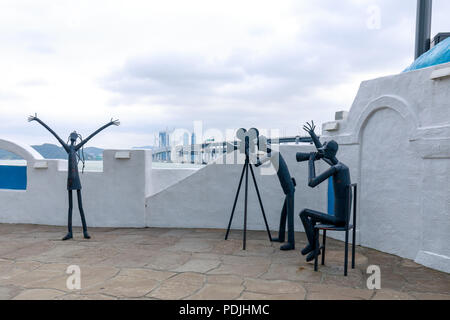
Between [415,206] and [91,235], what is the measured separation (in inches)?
232

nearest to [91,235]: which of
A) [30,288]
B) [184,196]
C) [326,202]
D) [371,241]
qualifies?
[184,196]

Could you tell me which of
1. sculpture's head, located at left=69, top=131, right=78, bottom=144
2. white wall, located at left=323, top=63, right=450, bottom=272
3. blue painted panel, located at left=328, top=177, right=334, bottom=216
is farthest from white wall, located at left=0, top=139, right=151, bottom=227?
white wall, located at left=323, top=63, right=450, bottom=272

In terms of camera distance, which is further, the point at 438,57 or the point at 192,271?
the point at 438,57

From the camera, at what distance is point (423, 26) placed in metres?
11.8

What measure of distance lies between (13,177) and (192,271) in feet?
20.2

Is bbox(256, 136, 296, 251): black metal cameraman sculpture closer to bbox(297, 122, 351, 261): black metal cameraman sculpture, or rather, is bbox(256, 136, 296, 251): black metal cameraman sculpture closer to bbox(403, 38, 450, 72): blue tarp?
bbox(297, 122, 351, 261): black metal cameraman sculpture

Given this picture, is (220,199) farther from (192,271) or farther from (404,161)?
(404,161)

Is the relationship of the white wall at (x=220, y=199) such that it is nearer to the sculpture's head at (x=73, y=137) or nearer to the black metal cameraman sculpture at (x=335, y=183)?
the sculpture's head at (x=73, y=137)

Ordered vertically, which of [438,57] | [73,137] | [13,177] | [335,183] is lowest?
[13,177]

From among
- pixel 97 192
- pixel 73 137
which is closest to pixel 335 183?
pixel 73 137

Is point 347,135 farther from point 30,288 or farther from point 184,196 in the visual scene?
point 30,288

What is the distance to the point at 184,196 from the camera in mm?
8133
